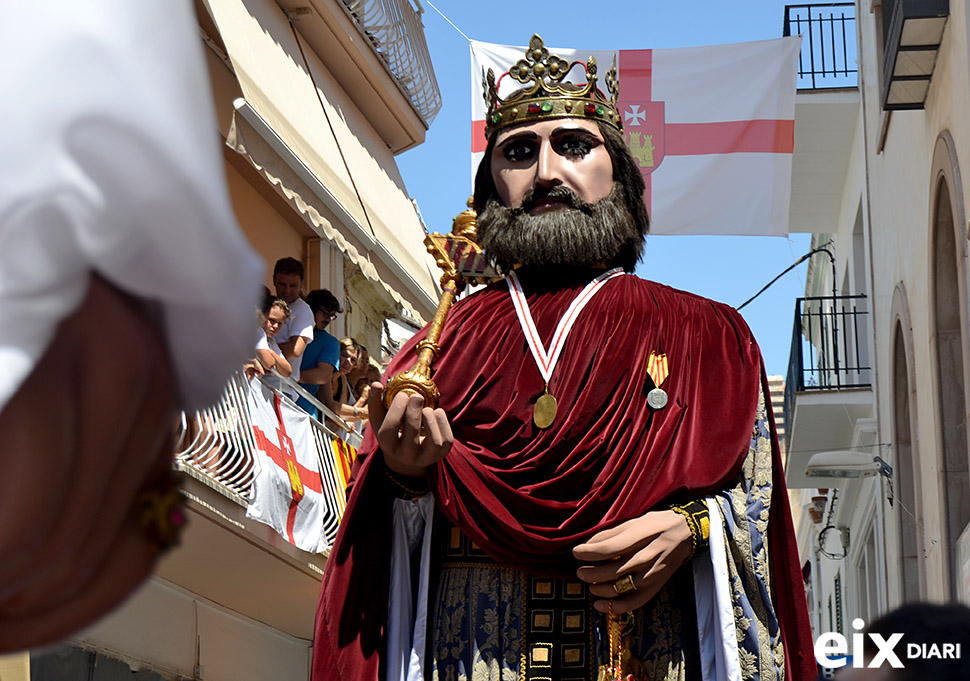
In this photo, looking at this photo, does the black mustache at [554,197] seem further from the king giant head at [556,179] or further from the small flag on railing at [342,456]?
the small flag on railing at [342,456]

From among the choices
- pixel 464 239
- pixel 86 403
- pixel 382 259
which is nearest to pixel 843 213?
pixel 382 259

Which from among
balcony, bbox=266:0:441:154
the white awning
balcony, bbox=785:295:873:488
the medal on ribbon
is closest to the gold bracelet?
the medal on ribbon

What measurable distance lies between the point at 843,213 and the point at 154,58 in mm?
18750

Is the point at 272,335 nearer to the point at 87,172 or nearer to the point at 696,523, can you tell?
the point at 696,523

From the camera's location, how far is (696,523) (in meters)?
3.91

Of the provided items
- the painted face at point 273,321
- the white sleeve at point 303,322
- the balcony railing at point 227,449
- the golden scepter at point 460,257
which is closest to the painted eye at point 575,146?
the golden scepter at point 460,257

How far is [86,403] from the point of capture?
1.05 metres

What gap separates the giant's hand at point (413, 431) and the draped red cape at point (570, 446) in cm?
18

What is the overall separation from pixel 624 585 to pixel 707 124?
30.9ft

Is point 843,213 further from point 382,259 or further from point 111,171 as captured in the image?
point 111,171

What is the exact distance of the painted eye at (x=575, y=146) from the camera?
462 centimetres

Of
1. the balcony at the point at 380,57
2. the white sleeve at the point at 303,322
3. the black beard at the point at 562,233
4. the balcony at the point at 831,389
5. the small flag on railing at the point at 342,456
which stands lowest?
the black beard at the point at 562,233

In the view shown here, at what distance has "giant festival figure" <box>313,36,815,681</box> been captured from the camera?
390 centimetres

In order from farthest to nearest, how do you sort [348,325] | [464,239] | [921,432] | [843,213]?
[843,213] < [348,325] < [921,432] < [464,239]
